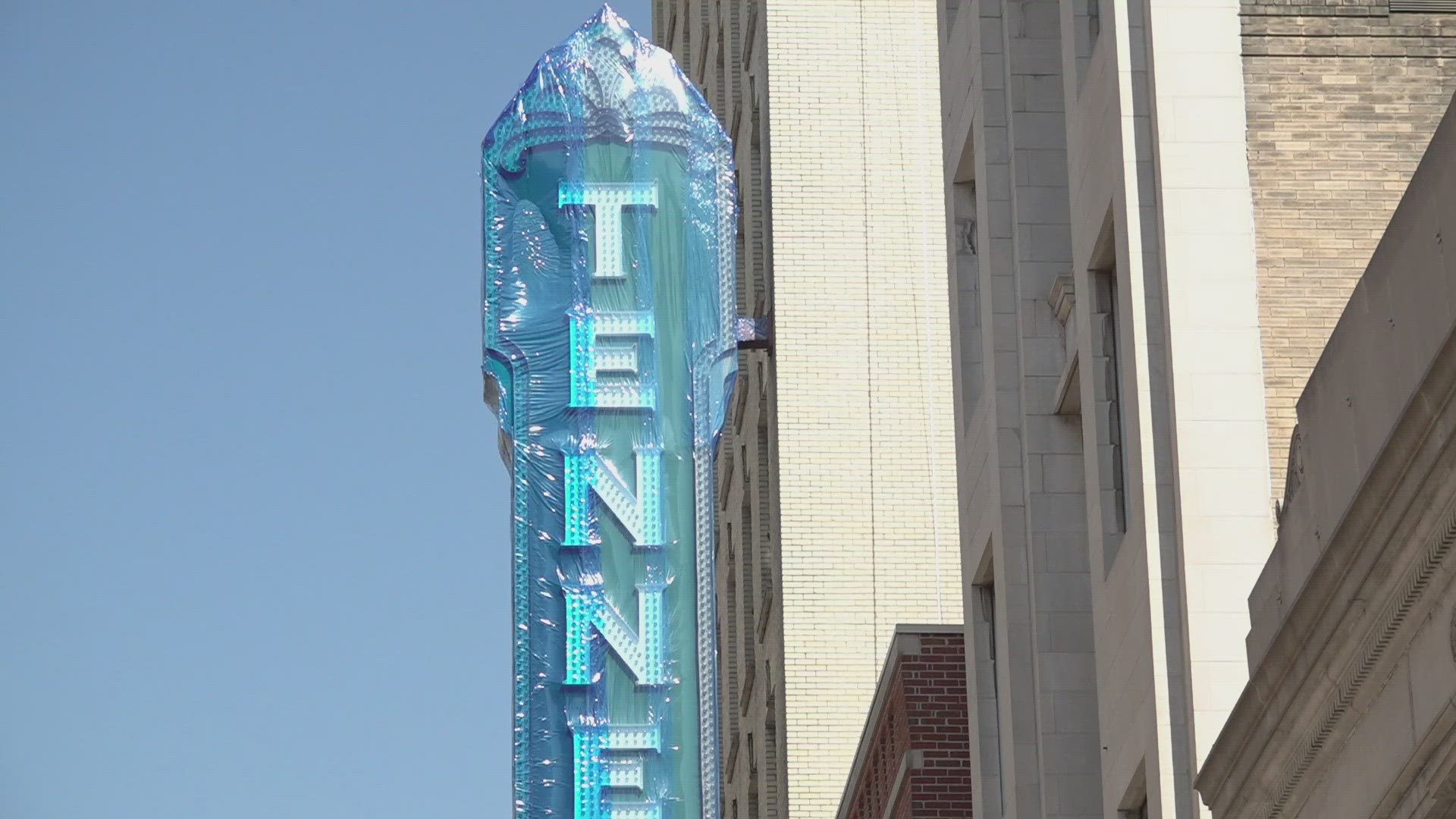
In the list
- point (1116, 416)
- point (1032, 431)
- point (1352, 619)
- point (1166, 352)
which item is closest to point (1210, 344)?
point (1166, 352)

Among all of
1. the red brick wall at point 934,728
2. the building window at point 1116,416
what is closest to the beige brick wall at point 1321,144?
the building window at point 1116,416

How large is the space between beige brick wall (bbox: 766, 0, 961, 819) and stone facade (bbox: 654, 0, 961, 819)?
0.08ft

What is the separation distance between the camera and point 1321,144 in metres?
23.1

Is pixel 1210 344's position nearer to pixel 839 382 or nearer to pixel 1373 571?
pixel 1373 571

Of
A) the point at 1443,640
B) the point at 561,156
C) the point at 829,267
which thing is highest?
the point at 829,267

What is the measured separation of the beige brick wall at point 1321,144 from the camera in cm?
2247

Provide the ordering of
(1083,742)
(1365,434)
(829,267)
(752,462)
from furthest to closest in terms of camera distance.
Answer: (752,462) < (829,267) < (1083,742) < (1365,434)

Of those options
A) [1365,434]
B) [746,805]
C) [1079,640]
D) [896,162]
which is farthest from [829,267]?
[1365,434]

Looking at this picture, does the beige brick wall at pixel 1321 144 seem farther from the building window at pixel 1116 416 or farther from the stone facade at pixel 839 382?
the stone facade at pixel 839 382

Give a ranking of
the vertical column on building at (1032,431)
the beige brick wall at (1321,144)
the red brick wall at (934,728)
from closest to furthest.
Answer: the beige brick wall at (1321,144)
the vertical column on building at (1032,431)
the red brick wall at (934,728)

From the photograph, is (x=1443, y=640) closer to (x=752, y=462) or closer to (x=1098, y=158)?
(x=1098, y=158)

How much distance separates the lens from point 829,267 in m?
41.4

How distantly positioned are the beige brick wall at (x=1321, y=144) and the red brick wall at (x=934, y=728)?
8138 millimetres

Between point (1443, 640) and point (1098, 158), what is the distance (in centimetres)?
1037
